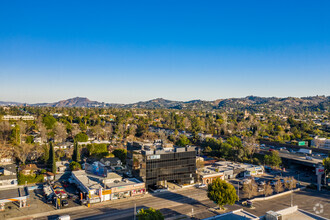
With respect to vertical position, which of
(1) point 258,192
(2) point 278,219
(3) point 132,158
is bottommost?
(1) point 258,192

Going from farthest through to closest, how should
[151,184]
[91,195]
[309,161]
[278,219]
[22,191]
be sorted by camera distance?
[309,161] < [151,184] < [22,191] < [91,195] < [278,219]

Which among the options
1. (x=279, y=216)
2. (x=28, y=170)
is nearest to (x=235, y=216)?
(x=279, y=216)

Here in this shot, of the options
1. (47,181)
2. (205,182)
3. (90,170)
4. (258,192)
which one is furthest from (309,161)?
(47,181)

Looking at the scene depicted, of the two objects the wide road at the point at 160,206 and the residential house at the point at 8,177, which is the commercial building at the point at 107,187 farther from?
the residential house at the point at 8,177

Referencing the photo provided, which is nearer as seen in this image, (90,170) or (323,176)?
(90,170)

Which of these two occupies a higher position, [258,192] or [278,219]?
[278,219]

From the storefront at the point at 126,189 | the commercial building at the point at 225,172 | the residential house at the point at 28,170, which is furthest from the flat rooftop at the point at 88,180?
the commercial building at the point at 225,172

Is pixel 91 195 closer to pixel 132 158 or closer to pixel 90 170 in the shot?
pixel 132 158
